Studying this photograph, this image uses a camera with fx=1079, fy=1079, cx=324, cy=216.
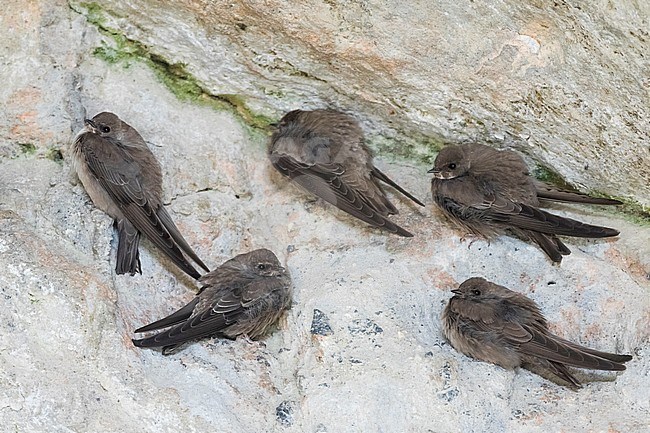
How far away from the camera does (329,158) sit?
3.64 meters

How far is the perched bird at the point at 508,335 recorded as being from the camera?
303 cm

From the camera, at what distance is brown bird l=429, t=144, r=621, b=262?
3.37 metres

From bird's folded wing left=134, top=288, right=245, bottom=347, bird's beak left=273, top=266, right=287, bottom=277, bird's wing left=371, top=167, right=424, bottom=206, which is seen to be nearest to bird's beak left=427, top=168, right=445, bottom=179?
bird's wing left=371, top=167, right=424, bottom=206

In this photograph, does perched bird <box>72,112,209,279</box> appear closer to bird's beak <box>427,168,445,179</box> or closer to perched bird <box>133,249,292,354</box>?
perched bird <box>133,249,292,354</box>

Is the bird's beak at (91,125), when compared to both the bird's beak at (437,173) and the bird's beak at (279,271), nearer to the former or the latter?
the bird's beak at (279,271)

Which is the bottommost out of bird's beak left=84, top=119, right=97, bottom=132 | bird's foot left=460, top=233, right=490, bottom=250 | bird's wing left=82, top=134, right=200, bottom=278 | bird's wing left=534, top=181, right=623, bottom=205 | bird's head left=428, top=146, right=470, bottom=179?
bird's wing left=82, top=134, right=200, bottom=278

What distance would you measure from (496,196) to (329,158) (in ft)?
1.90

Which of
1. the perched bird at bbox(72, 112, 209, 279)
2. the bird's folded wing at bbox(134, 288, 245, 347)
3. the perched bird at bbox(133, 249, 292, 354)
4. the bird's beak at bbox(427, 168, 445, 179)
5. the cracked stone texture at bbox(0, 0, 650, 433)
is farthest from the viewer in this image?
the bird's beak at bbox(427, 168, 445, 179)

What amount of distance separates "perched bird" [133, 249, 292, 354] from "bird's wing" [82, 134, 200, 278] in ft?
0.32

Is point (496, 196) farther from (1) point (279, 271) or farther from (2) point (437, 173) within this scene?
(1) point (279, 271)

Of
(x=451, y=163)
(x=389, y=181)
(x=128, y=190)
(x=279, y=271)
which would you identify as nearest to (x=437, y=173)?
(x=451, y=163)

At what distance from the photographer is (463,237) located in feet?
11.3

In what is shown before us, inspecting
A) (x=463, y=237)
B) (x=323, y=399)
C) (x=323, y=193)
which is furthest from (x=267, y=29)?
(x=323, y=399)

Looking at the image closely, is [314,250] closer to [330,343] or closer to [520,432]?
[330,343]
